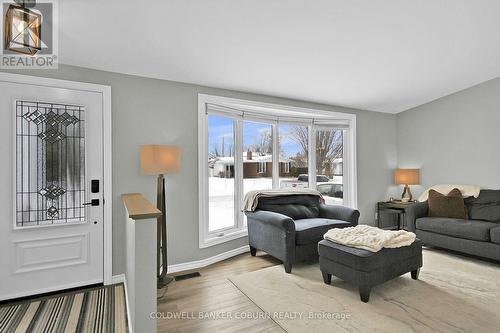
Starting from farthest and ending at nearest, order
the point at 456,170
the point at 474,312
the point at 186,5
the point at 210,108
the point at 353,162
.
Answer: the point at 353,162
the point at 456,170
the point at 210,108
the point at 474,312
the point at 186,5

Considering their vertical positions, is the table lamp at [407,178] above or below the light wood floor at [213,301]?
above

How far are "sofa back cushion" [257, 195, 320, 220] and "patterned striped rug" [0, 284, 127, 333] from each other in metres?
2.02

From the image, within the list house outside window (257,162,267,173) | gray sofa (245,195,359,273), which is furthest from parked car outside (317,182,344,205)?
house outside window (257,162,267,173)

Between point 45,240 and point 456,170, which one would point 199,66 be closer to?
point 45,240

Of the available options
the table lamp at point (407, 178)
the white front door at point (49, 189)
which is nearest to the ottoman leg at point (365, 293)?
the white front door at point (49, 189)

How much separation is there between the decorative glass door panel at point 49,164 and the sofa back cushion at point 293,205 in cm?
222

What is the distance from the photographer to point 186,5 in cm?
208

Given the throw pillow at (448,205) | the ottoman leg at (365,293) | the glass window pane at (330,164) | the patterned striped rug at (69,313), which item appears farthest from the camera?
the glass window pane at (330,164)

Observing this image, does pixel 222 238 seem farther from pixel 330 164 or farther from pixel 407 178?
pixel 407 178

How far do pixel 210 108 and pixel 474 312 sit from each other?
339 centimetres

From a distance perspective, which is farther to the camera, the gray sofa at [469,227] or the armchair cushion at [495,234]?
the gray sofa at [469,227]

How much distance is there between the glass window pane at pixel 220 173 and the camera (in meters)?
3.76

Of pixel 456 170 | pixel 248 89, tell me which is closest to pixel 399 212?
pixel 456 170

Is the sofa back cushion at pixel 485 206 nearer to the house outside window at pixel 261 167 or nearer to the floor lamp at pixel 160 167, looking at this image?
the house outside window at pixel 261 167
